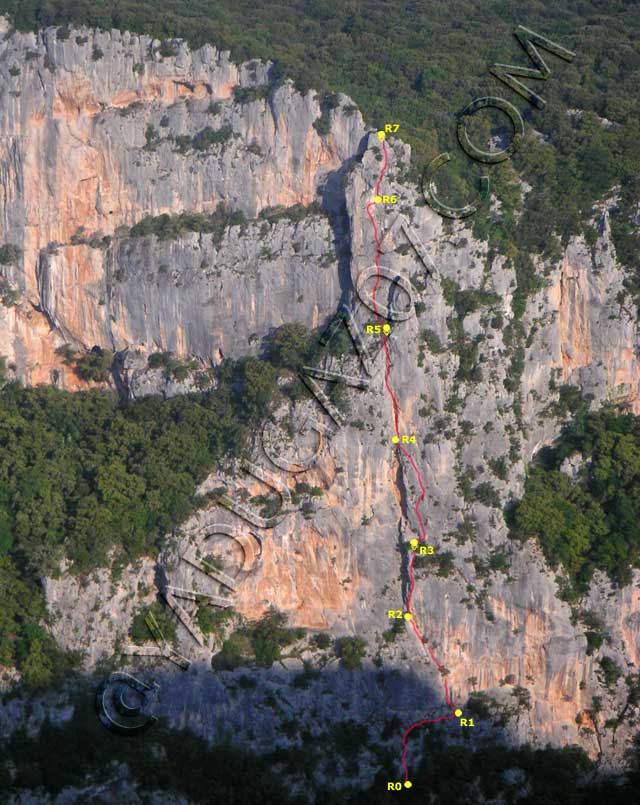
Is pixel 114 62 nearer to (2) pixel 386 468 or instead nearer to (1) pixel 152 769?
(2) pixel 386 468

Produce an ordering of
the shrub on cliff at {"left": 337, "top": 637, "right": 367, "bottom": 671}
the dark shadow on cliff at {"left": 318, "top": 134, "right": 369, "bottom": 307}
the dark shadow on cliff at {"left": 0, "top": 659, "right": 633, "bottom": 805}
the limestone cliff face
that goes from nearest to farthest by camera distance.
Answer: the dark shadow on cliff at {"left": 0, "top": 659, "right": 633, "bottom": 805} < the limestone cliff face < the shrub on cliff at {"left": 337, "top": 637, "right": 367, "bottom": 671} < the dark shadow on cliff at {"left": 318, "top": 134, "right": 369, "bottom": 307}

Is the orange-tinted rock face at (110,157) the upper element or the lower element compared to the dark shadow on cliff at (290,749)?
upper

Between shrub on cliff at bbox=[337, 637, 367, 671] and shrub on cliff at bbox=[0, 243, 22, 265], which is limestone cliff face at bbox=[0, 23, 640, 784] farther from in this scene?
shrub on cliff at bbox=[337, 637, 367, 671]

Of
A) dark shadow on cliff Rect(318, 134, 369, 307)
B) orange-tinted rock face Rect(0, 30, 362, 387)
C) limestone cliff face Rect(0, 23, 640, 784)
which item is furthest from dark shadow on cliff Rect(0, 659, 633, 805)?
orange-tinted rock face Rect(0, 30, 362, 387)

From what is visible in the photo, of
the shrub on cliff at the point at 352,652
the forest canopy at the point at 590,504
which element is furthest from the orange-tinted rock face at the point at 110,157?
the shrub on cliff at the point at 352,652

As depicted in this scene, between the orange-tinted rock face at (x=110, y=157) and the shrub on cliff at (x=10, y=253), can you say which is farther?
the shrub on cliff at (x=10, y=253)

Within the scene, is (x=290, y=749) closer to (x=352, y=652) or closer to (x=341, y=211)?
(x=352, y=652)

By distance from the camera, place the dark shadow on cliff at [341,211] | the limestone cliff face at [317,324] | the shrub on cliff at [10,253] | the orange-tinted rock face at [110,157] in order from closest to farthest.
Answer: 1. the limestone cliff face at [317,324]
2. the dark shadow on cliff at [341,211]
3. the orange-tinted rock face at [110,157]
4. the shrub on cliff at [10,253]

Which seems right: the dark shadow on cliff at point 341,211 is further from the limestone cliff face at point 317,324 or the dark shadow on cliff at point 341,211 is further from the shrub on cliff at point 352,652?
the shrub on cliff at point 352,652

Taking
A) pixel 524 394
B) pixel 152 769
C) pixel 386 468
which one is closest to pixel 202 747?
pixel 152 769
